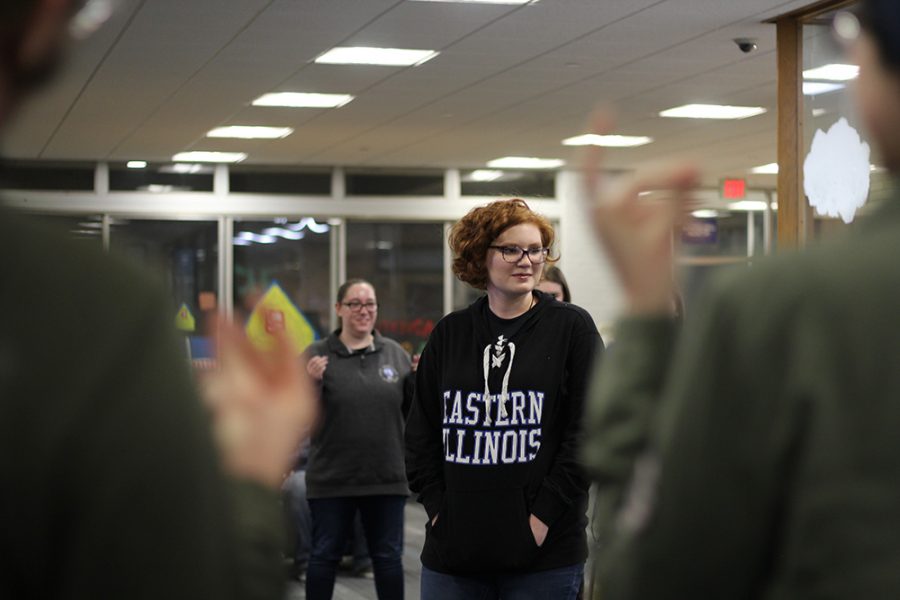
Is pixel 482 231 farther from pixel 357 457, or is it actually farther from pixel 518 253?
pixel 357 457

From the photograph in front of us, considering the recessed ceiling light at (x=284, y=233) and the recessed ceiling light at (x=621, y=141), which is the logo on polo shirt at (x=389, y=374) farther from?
the recessed ceiling light at (x=284, y=233)

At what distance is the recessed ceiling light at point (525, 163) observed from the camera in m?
16.2

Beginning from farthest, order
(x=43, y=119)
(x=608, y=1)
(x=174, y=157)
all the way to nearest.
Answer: (x=174, y=157)
(x=43, y=119)
(x=608, y=1)

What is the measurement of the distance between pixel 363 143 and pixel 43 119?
136 inches

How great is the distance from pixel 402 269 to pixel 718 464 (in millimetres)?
15901

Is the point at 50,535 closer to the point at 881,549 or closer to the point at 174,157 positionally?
the point at 881,549

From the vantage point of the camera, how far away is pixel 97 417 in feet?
2.65

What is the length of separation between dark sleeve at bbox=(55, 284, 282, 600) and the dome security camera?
29.3 ft

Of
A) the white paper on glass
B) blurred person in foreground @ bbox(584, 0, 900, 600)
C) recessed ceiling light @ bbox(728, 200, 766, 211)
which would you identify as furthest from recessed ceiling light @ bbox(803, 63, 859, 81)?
recessed ceiling light @ bbox(728, 200, 766, 211)

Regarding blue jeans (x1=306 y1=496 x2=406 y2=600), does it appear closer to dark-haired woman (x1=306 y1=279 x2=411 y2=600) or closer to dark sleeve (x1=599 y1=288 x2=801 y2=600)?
dark-haired woman (x1=306 y1=279 x2=411 y2=600)

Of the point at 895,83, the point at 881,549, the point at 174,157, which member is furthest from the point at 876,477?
the point at 174,157

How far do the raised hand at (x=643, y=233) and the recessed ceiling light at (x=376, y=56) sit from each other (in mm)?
8624

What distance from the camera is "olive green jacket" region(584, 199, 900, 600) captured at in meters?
0.99

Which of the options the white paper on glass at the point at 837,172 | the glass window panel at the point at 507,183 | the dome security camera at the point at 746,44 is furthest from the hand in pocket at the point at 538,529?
the glass window panel at the point at 507,183
